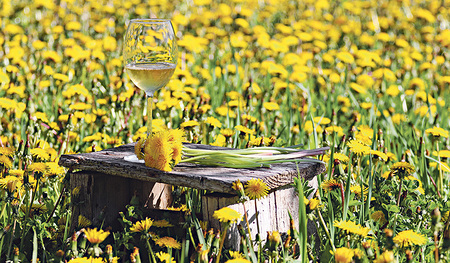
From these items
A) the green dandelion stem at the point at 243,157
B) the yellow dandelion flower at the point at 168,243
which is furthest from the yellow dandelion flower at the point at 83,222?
the green dandelion stem at the point at 243,157

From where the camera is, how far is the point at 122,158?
199cm

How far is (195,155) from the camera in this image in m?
1.97

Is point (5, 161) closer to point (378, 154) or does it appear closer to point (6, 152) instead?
point (6, 152)

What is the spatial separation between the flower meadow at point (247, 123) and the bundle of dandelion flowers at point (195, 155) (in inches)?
6.1

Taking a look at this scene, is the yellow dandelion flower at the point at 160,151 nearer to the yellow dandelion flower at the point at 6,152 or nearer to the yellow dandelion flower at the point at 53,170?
the yellow dandelion flower at the point at 53,170

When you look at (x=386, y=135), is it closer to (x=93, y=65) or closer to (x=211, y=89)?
(x=211, y=89)

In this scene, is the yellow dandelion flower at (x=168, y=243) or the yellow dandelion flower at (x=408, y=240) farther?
the yellow dandelion flower at (x=168, y=243)

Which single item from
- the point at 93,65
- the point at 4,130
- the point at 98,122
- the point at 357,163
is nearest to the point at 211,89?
the point at 93,65

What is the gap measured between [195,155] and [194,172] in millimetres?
143

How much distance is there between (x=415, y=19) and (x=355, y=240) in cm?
489

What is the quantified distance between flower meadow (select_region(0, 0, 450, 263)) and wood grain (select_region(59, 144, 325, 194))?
69 millimetres

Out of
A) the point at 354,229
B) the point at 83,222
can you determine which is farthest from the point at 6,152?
the point at 354,229

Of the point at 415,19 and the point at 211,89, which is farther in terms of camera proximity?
the point at 415,19

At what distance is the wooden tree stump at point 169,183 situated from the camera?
180 centimetres
